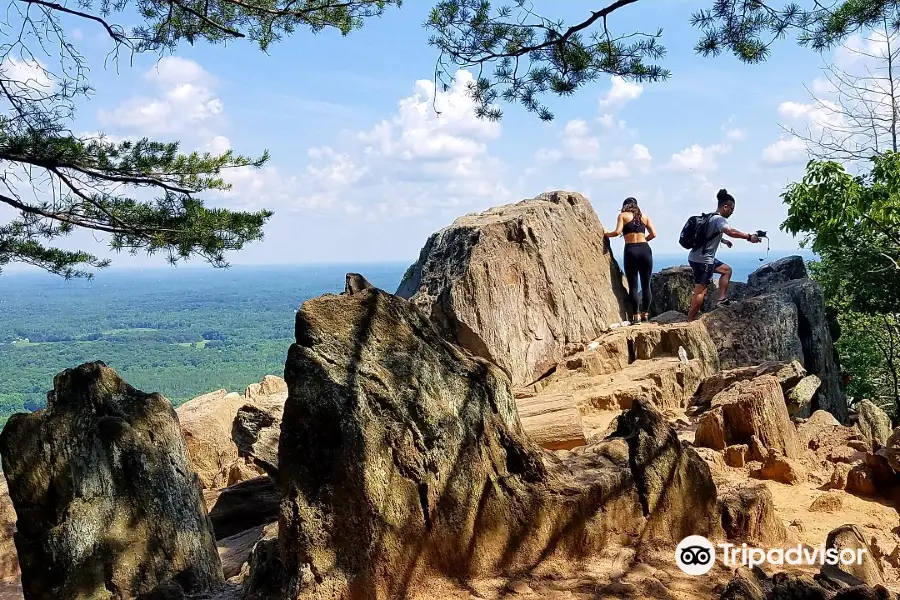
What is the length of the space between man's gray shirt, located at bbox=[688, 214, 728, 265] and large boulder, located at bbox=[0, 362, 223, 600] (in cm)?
848

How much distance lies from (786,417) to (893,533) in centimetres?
182

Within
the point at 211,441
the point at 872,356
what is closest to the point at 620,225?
the point at 211,441

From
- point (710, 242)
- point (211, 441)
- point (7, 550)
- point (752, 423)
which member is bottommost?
point (7, 550)

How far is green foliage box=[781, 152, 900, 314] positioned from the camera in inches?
508

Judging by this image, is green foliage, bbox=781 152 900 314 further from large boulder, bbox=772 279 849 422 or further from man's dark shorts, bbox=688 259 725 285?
man's dark shorts, bbox=688 259 725 285

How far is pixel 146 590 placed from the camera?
13.8 feet

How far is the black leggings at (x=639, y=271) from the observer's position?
37.1ft

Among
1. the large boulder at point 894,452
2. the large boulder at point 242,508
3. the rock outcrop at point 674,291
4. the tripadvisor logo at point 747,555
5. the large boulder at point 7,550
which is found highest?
the rock outcrop at point 674,291

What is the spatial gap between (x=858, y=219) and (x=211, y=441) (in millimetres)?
12170

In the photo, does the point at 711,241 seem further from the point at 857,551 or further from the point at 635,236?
the point at 857,551

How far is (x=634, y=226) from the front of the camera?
11.3m

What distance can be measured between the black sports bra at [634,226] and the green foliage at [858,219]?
13.3 feet

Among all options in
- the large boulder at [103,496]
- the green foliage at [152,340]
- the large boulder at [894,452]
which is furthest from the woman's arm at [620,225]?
the green foliage at [152,340]

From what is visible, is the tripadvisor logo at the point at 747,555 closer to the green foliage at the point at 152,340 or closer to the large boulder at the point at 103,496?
the large boulder at the point at 103,496
